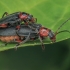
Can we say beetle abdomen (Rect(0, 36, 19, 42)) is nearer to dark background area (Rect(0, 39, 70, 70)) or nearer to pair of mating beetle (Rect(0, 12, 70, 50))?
pair of mating beetle (Rect(0, 12, 70, 50))

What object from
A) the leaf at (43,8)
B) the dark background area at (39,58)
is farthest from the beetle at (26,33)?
the dark background area at (39,58)

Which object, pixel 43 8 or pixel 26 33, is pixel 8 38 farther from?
pixel 43 8

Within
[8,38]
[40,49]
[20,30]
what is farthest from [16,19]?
[40,49]

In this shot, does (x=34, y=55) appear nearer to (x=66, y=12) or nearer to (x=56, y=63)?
(x=56, y=63)

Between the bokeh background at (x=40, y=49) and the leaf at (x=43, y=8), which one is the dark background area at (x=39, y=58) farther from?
the leaf at (x=43, y=8)

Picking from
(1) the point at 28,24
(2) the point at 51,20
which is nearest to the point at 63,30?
(2) the point at 51,20
